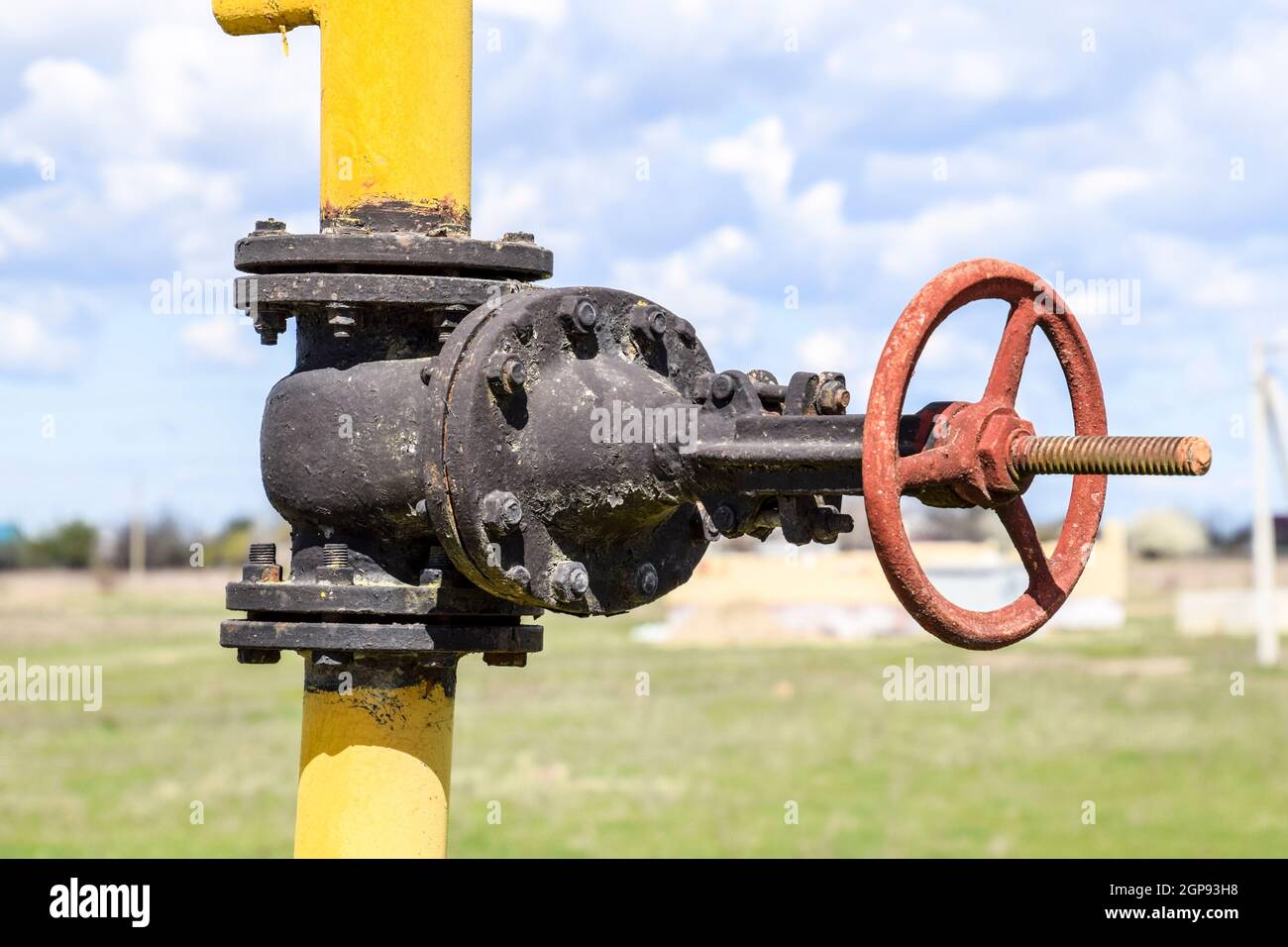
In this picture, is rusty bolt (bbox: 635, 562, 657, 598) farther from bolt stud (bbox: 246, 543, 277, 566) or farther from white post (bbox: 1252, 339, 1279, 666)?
white post (bbox: 1252, 339, 1279, 666)

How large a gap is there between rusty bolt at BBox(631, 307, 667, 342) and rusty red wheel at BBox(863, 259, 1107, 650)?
40 centimetres

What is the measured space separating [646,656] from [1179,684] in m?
9.06

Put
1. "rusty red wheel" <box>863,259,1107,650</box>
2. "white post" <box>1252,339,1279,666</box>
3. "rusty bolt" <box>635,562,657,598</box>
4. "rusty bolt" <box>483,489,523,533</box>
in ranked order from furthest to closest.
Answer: "white post" <box>1252,339,1279,666</box> < "rusty bolt" <box>635,562,657,598</box> < "rusty bolt" <box>483,489,523,533</box> < "rusty red wheel" <box>863,259,1107,650</box>

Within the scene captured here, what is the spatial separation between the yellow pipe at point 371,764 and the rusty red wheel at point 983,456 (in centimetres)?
65

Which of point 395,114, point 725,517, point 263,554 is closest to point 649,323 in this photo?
point 725,517

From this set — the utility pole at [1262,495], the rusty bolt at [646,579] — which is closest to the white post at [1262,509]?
the utility pole at [1262,495]

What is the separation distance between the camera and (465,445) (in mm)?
1797

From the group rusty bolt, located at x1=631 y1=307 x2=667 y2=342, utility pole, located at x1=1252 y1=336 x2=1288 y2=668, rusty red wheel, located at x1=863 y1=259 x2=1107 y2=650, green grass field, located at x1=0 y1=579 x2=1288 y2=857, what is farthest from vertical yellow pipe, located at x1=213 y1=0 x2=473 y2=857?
utility pole, located at x1=1252 y1=336 x2=1288 y2=668

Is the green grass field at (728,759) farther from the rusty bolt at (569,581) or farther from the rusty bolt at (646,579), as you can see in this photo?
the rusty bolt at (569,581)

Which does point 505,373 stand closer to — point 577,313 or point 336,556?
point 577,313

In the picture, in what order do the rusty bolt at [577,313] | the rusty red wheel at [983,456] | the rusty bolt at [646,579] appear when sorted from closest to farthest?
the rusty red wheel at [983,456]
the rusty bolt at [577,313]
the rusty bolt at [646,579]

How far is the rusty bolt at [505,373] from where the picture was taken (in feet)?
5.94

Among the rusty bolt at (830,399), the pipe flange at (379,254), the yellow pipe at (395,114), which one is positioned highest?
the yellow pipe at (395,114)

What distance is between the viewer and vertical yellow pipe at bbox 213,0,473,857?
1.96 metres
